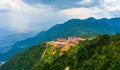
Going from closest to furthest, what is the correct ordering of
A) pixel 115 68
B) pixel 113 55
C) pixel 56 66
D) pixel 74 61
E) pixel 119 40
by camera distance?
pixel 115 68 → pixel 113 55 → pixel 119 40 → pixel 74 61 → pixel 56 66

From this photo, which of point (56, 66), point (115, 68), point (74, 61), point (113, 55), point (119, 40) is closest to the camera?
point (115, 68)

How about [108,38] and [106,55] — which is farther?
[108,38]

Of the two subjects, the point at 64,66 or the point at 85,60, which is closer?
the point at 85,60

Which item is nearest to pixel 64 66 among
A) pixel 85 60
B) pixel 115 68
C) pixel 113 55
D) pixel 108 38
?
pixel 85 60

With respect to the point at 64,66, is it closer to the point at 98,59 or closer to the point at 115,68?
the point at 98,59

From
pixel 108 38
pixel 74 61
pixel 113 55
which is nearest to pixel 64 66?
pixel 74 61

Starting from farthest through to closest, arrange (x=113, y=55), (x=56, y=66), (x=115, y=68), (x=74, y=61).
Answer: (x=56, y=66)
(x=74, y=61)
(x=113, y=55)
(x=115, y=68)

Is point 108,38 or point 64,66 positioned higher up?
point 108,38

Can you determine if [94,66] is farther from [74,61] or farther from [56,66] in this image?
[56,66]

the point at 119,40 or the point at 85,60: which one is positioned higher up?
the point at 119,40
